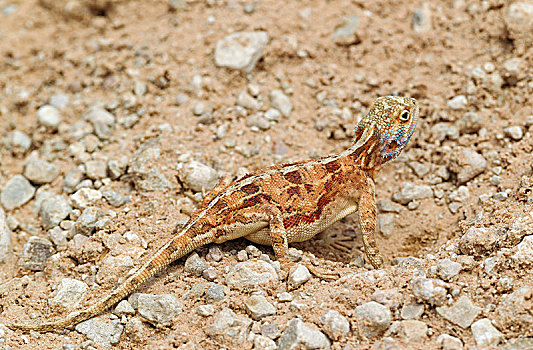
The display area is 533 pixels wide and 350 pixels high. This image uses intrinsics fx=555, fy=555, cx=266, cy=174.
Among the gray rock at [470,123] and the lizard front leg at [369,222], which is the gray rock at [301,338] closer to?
the lizard front leg at [369,222]

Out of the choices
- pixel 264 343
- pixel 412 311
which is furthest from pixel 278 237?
pixel 412 311

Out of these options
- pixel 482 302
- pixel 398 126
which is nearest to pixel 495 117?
pixel 398 126

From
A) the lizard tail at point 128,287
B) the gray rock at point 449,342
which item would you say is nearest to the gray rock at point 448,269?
the gray rock at point 449,342

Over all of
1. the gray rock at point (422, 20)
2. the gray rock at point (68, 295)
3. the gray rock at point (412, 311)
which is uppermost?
the gray rock at point (422, 20)

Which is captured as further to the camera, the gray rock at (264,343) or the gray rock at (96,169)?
the gray rock at (96,169)

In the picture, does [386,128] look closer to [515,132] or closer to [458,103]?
[458,103]

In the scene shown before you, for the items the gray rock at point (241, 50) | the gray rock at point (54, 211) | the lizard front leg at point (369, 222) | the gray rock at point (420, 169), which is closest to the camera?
the lizard front leg at point (369, 222)
